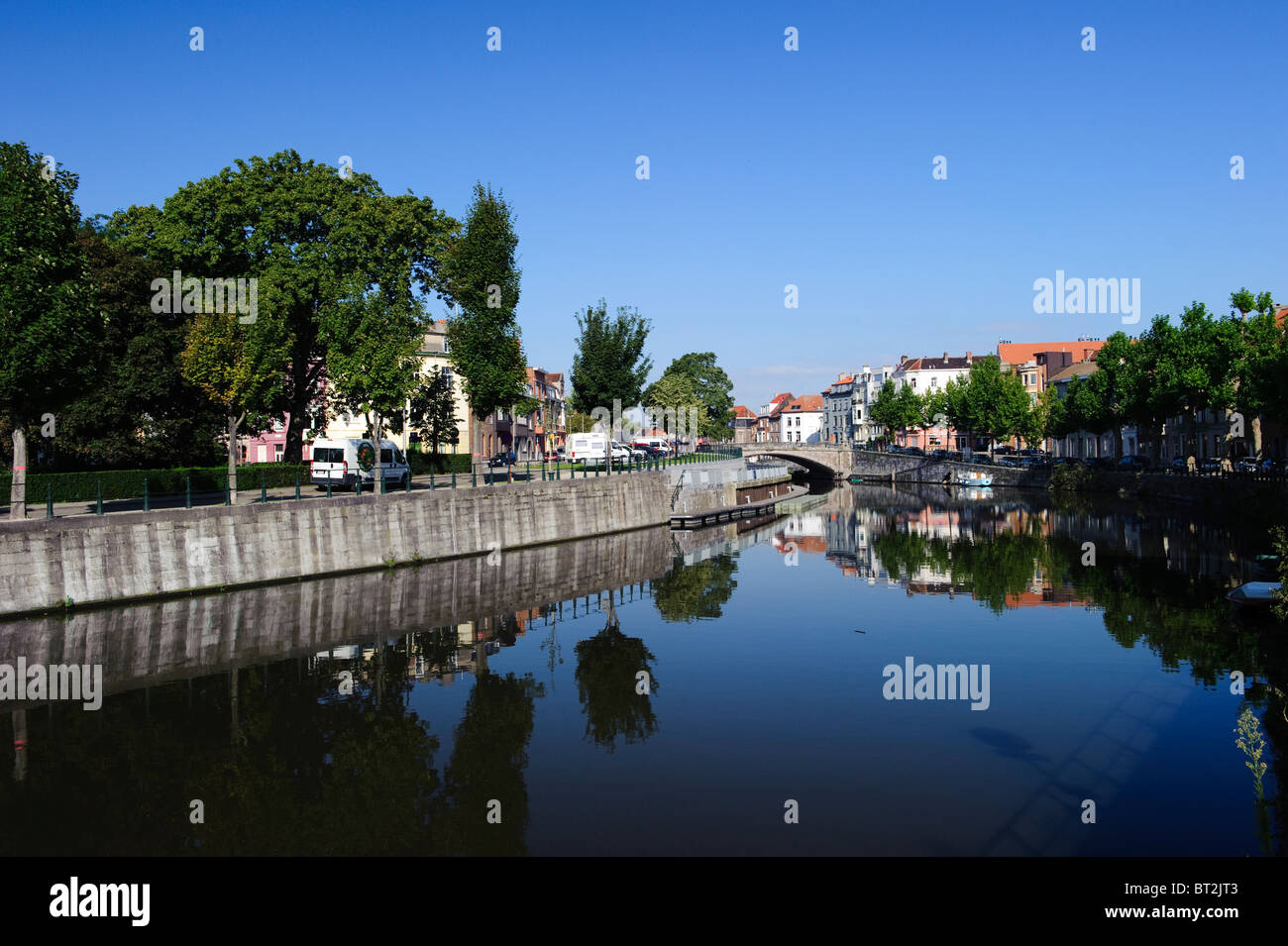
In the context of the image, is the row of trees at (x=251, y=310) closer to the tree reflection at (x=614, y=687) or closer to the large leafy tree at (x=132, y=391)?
the large leafy tree at (x=132, y=391)

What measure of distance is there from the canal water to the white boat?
813 mm

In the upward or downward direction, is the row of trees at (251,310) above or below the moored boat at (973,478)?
Answer: above

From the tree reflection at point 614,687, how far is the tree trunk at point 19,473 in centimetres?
1898

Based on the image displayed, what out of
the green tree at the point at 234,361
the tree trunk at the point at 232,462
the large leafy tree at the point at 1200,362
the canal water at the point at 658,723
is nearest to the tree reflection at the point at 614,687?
the canal water at the point at 658,723

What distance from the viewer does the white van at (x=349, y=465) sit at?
48.7m

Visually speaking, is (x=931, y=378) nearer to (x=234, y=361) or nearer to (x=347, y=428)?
(x=347, y=428)

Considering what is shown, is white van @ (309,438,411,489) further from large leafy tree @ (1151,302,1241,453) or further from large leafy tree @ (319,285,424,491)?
large leafy tree @ (1151,302,1241,453)

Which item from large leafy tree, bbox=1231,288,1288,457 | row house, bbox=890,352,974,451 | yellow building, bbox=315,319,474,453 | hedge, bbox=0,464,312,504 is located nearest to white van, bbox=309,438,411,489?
hedge, bbox=0,464,312,504

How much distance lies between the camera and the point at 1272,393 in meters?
57.0

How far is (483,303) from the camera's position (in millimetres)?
56375

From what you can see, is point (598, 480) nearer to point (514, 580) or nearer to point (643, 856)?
point (514, 580)

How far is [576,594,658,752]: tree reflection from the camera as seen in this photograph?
21.5 m
